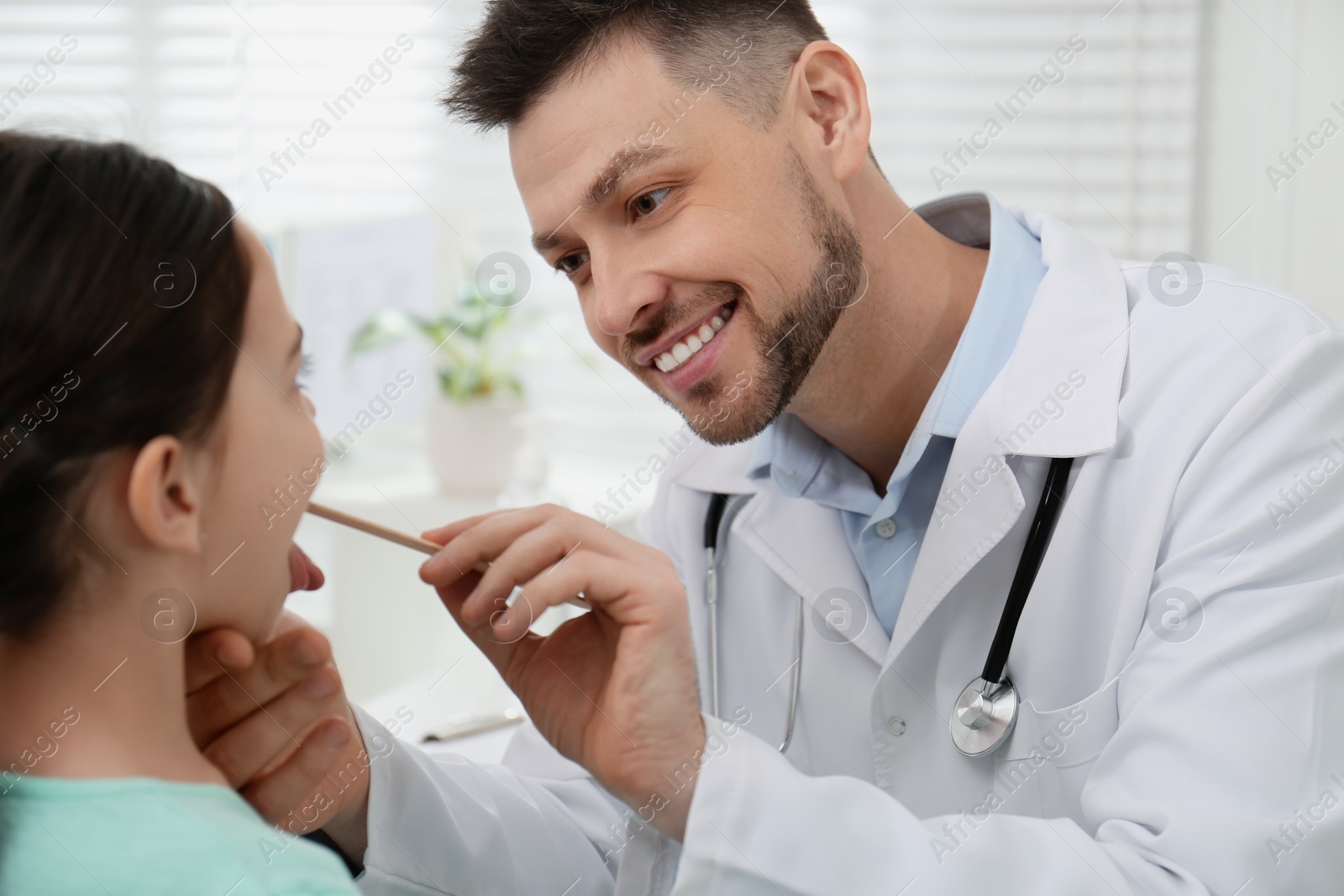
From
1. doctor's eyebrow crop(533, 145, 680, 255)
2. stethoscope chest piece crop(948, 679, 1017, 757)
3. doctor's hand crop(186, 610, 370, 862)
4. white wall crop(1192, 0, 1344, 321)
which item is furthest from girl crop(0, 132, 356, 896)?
white wall crop(1192, 0, 1344, 321)

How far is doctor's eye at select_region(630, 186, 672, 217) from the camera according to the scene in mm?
1116

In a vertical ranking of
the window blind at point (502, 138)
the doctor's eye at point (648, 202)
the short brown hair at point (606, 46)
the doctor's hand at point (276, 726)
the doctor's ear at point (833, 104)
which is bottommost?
the window blind at point (502, 138)

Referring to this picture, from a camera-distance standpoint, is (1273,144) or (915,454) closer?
(915,454)

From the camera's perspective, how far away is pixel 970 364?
120cm

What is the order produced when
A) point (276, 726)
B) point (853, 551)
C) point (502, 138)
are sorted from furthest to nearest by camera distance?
point (502, 138)
point (853, 551)
point (276, 726)

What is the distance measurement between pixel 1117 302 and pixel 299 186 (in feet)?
6.67

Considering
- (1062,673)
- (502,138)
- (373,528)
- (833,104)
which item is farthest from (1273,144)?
(373,528)

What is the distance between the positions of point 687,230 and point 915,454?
353 millimetres

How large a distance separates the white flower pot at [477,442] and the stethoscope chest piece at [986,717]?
1.38 m

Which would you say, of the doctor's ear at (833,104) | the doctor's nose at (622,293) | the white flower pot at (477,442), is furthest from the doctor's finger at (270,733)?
the white flower pot at (477,442)

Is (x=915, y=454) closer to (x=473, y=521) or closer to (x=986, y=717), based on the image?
(x=986, y=717)

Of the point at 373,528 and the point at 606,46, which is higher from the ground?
the point at 606,46

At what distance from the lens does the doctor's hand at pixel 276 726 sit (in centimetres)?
86

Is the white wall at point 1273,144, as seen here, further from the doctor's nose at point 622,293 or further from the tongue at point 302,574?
the tongue at point 302,574
